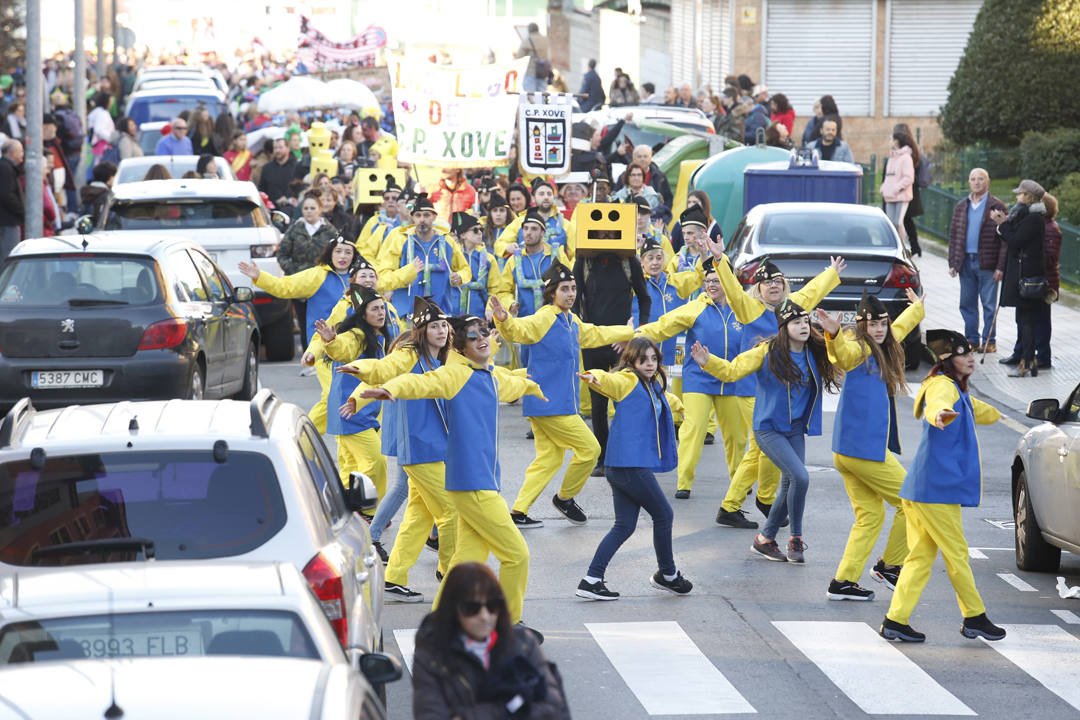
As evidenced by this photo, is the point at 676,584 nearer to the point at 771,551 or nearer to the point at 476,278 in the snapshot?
the point at 771,551

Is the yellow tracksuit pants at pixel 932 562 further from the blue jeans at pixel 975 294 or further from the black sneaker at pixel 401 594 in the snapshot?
the blue jeans at pixel 975 294

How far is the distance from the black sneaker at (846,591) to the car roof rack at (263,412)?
13.1ft

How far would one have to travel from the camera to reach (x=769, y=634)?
356 inches

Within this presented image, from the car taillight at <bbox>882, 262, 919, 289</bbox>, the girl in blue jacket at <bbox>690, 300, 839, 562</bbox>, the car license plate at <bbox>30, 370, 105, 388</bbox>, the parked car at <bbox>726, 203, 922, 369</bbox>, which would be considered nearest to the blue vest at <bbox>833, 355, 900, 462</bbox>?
the girl in blue jacket at <bbox>690, 300, 839, 562</bbox>

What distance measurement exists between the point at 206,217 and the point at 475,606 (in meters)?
13.4

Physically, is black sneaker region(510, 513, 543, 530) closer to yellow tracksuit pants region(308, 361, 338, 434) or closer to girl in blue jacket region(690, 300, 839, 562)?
yellow tracksuit pants region(308, 361, 338, 434)

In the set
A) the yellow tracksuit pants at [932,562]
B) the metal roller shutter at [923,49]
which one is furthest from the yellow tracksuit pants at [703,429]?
the metal roller shutter at [923,49]

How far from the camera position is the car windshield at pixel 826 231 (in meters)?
17.7

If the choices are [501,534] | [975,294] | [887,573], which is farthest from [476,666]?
[975,294]

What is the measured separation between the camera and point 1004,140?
98.4 ft

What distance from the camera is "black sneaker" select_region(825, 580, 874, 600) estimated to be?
32.0 feet

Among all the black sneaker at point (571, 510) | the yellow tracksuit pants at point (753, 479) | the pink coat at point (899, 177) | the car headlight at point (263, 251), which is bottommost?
the black sneaker at point (571, 510)

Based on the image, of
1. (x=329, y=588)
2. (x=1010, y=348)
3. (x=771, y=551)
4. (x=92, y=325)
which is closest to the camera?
(x=329, y=588)

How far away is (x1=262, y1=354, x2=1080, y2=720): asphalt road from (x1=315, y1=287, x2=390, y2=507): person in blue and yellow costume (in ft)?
2.35
